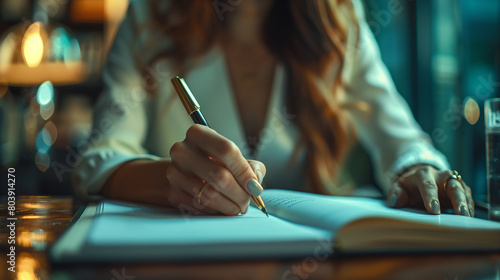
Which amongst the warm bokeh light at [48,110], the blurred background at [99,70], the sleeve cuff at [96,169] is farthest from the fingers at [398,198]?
the warm bokeh light at [48,110]

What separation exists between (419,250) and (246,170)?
0.19m

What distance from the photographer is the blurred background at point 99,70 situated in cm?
183

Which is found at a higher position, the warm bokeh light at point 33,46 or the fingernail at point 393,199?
the warm bokeh light at point 33,46

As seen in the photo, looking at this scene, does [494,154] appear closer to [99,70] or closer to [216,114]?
[216,114]

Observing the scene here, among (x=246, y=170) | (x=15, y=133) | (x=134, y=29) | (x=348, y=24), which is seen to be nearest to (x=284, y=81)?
(x=348, y=24)

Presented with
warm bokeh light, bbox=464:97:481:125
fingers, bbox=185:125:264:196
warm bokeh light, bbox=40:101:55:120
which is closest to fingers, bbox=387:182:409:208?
fingers, bbox=185:125:264:196

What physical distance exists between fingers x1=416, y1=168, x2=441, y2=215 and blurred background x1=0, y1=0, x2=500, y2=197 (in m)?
1.35

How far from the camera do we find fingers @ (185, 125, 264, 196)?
0.43 meters

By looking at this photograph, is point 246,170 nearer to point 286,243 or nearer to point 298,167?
point 286,243

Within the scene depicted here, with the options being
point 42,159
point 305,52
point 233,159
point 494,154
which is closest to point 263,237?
point 233,159

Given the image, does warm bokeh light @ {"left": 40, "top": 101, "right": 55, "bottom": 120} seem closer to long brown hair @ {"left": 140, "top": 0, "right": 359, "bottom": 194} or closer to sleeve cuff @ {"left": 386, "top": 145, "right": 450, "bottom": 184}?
long brown hair @ {"left": 140, "top": 0, "right": 359, "bottom": 194}

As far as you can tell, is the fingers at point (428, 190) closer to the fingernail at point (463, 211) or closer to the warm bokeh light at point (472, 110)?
the fingernail at point (463, 211)

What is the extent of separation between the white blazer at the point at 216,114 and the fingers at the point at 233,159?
1.46ft

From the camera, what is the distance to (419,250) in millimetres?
326
